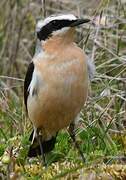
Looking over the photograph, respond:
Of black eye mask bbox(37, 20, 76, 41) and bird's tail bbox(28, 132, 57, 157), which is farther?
bird's tail bbox(28, 132, 57, 157)

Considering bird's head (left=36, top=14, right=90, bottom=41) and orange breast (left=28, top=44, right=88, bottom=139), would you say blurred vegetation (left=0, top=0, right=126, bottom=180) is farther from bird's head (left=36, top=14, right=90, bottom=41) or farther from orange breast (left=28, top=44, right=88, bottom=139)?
bird's head (left=36, top=14, right=90, bottom=41)

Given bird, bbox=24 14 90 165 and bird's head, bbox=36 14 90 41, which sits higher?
bird's head, bbox=36 14 90 41

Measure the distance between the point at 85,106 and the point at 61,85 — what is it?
4.57 ft

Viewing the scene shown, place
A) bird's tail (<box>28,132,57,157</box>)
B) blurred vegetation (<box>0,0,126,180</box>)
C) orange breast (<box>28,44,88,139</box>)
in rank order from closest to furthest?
blurred vegetation (<box>0,0,126,180</box>), orange breast (<box>28,44,88,139</box>), bird's tail (<box>28,132,57,157</box>)

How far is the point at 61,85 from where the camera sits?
19.0 feet

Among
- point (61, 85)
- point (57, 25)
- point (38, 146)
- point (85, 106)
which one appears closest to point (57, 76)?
point (61, 85)

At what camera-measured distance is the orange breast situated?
19.1 ft

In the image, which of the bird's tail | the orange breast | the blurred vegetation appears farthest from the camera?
the bird's tail

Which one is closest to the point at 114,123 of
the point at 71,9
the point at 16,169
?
the point at 16,169

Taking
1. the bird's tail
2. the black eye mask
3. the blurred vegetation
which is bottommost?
the bird's tail

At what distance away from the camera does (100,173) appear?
16.0ft

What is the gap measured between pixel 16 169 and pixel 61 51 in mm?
1132

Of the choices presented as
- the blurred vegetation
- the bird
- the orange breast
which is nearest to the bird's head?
the bird

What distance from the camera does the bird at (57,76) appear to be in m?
5.83
